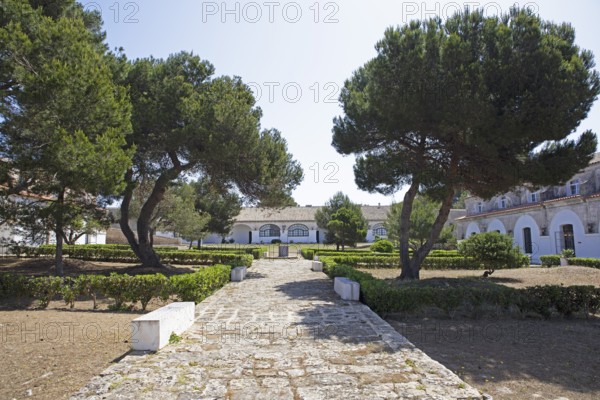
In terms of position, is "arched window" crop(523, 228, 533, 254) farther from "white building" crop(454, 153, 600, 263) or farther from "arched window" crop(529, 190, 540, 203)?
"arched window" crop(529, 190, 540, 203)

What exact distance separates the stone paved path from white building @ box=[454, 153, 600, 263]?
1468 centimetres

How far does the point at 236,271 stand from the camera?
48.8 ft

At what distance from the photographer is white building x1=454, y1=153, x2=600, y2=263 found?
21.6 m

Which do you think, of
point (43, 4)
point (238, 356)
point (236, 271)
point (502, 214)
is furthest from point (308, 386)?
point (502, 214)

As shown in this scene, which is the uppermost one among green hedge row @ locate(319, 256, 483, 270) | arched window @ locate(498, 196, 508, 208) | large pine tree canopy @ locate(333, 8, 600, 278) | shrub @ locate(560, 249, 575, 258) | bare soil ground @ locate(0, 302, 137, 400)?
large pine tree canopy @ locate(333, 8, 600, 278)

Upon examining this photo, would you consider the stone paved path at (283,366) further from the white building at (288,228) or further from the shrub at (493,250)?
the white building at (288,228)

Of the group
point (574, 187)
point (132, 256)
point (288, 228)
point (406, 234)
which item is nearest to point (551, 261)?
point (574, 187)

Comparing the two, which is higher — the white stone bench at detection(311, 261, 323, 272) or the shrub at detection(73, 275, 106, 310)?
the shrub at detection(73, 275, 106, 310)

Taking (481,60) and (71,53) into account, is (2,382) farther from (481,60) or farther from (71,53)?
(481,60)

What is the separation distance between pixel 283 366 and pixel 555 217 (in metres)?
25.3

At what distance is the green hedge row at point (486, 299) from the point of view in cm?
897

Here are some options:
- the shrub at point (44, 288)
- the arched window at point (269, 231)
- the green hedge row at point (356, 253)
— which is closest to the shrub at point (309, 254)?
the green hedge row at point (356, 253)

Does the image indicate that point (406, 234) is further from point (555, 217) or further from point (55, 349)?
point (555, 217)

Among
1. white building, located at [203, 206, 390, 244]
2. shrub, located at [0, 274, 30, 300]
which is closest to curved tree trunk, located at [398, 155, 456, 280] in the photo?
shrub, located at [0, 274, 30, 300]
